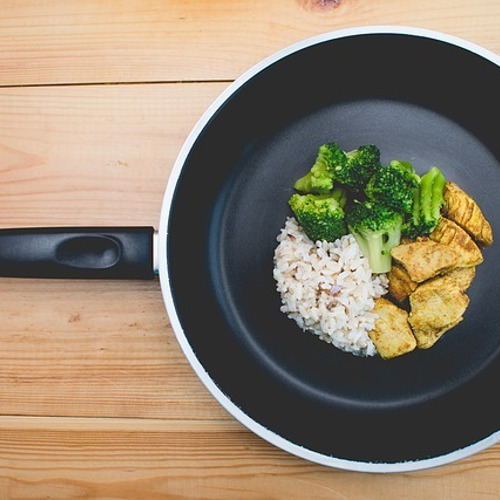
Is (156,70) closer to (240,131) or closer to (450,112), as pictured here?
(240,131)

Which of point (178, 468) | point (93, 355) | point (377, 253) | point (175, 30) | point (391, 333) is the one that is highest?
point (175, 30)

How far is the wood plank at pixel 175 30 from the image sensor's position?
55.6 inches

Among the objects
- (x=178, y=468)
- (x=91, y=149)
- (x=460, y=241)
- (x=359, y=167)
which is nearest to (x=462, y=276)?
(x=460, y=241)

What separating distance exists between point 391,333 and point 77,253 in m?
0.67

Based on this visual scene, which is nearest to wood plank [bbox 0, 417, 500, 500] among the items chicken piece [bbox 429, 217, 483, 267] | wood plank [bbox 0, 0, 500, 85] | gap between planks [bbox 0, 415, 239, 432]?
gap between planks [bbox 0, 415, 239, 432]

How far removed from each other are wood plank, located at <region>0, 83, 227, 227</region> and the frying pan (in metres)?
0.10

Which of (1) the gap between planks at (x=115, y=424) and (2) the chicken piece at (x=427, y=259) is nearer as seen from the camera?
(2) the chicken piece at (x=427, y=259)

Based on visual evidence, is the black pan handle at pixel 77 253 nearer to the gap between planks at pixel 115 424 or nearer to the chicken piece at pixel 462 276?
the gap between planks at pixel 115 424

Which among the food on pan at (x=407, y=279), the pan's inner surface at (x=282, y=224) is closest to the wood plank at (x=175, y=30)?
the pan's inner surface at (x=282, y=224)

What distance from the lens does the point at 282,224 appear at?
1439 mm

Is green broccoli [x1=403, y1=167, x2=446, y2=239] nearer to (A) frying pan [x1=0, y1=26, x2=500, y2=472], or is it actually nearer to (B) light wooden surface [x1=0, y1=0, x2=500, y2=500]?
(A) frying pan [x1=0, y1=26, x2=500, y2=472]

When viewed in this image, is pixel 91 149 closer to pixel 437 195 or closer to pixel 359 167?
pixel 359 167

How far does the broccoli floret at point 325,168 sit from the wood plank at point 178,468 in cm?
55

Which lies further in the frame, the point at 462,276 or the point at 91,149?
the point at 91,149
